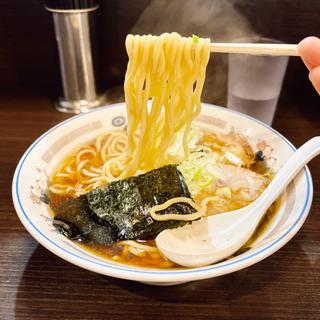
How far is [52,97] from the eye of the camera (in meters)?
2.59

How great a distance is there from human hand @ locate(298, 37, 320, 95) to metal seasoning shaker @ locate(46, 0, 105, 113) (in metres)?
1.51

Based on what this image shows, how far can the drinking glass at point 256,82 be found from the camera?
2.04m

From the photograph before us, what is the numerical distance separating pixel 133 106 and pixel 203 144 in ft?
1.86

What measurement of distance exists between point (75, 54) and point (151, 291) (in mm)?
1646

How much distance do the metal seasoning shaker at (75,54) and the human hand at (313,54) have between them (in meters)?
1.51

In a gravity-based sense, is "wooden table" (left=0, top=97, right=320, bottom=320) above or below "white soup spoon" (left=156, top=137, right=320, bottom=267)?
below

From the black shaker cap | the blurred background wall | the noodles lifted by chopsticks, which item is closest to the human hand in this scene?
the noodles lifted by chopsticks

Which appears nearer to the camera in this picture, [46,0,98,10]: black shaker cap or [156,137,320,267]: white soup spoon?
[156,137,320,267]: white soup spoon

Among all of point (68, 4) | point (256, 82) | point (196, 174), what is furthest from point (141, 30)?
point (196, 174)

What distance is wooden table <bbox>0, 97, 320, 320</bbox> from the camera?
3.67ft

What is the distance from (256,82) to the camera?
210cm

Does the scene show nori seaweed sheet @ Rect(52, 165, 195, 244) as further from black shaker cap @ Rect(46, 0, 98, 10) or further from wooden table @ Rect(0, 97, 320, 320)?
black shaker cap @ Rect(46, 0, 98, 10)

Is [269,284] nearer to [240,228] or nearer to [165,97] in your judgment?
[240,228]

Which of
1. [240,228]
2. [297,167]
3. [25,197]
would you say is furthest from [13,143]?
[297,167]
